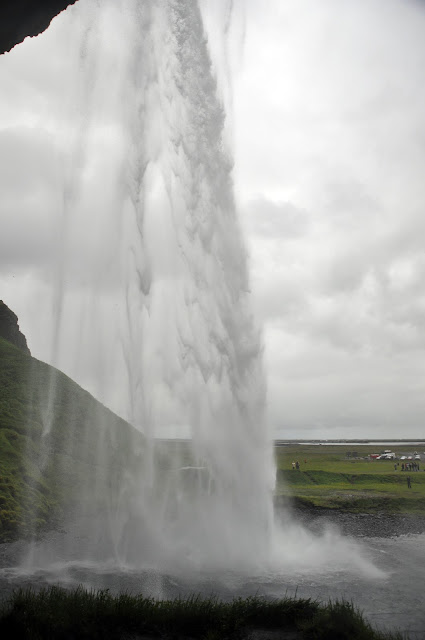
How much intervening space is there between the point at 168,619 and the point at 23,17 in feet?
62.7

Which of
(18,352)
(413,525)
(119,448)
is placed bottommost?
(413,525)

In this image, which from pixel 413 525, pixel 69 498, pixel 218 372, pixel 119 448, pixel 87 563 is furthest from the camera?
pixel 119 448

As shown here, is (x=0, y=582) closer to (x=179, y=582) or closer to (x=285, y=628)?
(x=179, y=582)

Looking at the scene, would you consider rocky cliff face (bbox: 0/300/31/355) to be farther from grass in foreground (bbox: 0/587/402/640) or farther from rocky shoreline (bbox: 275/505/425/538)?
grass in foreground (bbox: 0/587/402/640)

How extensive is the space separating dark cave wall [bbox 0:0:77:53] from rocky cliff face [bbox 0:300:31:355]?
2439 inches

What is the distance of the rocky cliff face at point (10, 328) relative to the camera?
72.8 m

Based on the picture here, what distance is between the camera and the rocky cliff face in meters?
72.8

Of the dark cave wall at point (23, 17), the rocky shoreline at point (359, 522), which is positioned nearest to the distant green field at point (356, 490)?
the rocky shoreline at point (359, 522)

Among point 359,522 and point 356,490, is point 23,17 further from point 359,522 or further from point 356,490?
point 356,490

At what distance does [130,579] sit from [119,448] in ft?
108

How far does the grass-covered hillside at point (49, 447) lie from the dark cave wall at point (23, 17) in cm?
2337

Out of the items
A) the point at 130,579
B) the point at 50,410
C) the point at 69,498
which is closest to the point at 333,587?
the point at 130,579

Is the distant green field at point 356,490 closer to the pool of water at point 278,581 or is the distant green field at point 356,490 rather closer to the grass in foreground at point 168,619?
the pool of water at point 278,581

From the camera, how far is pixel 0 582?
1698cm
